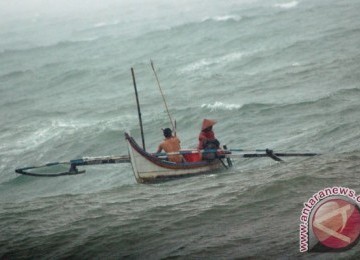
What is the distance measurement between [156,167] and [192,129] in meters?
11.9

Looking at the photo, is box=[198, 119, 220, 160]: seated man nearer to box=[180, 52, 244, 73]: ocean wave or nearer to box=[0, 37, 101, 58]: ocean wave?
box=[180, 52, 244, 73]: ocean wave

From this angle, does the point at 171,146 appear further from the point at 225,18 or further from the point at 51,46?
the point at 51,46

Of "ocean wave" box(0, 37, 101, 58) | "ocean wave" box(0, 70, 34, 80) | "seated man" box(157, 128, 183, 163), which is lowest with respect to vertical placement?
"seated man" box(157, 128, 183, 163)

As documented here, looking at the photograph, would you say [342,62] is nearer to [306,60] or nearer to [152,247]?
[306,60]

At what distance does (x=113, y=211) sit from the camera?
37.8 feet

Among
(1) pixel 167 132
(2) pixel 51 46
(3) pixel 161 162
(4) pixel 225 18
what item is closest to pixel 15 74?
(2) pixel 51 46

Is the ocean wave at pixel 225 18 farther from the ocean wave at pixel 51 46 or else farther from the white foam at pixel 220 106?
the white foam at pixel 220 106

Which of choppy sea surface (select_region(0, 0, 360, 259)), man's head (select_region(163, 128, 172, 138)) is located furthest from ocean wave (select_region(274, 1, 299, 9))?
man's head (select_region(163, 128, 172, 138))

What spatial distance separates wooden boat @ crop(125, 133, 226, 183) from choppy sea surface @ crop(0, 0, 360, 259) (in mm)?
336

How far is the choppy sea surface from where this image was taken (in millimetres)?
9570

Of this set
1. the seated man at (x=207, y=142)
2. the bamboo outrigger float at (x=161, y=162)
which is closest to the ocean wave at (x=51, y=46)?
the bamboo outrigger float at (x=161, y=162)

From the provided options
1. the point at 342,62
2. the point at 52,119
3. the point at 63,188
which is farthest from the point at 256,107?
the point at 52,119

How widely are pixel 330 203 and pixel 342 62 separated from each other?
24.1 m

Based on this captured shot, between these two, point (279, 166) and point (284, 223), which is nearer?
point (284, 223)
